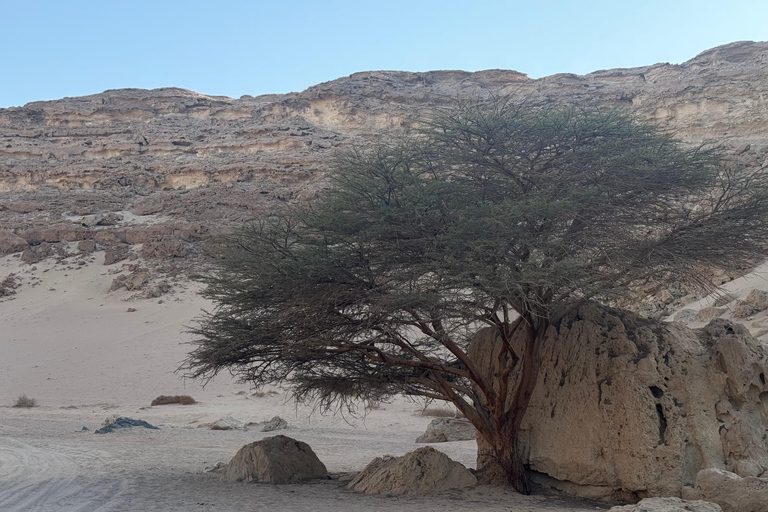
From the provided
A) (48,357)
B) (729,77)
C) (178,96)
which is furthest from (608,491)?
(178,96)

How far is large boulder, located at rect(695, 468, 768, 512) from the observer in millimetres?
6609

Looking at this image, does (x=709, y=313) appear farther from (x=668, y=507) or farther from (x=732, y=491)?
(x=668, y=507)

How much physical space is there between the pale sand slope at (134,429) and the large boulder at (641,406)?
63 centimetres

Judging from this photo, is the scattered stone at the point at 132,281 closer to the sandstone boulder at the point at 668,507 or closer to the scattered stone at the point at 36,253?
the scattered stone at the point at 36,253

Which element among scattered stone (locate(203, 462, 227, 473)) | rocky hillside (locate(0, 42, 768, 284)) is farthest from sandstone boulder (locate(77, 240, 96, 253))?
scattered stone (locate(203, 462, 227, 473))

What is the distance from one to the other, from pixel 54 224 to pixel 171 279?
11465 mm

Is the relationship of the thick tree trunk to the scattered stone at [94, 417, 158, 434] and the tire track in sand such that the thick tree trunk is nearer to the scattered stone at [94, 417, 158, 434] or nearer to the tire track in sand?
the tire track in sand

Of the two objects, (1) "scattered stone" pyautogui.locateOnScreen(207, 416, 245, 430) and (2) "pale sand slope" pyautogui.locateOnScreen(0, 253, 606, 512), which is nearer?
(2) "pale sand slope" pyautogui.locateOnScreen(0, 253, 606, 512)

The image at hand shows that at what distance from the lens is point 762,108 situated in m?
43.5

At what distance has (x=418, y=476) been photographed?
30.3 feet

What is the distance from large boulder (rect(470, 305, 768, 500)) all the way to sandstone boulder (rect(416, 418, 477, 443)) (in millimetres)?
7340

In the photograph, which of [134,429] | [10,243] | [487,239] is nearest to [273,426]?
[134,429]

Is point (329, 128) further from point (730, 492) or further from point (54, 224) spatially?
point (730, 492)

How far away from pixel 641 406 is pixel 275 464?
526 centimetres
